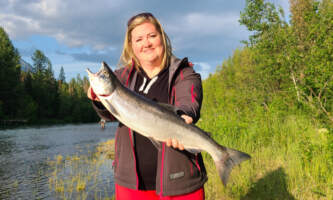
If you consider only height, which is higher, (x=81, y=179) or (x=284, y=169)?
(x=284, y=169)

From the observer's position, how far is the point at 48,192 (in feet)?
33.4

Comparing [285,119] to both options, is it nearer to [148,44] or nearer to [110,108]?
[148,44]

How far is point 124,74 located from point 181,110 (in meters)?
0.97

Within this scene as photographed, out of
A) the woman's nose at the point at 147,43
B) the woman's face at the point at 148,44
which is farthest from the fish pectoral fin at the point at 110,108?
the woman's nose at the point at 147,43

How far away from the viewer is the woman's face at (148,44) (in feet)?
9.82

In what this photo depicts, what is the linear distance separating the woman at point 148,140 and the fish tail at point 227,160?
0.88 ft

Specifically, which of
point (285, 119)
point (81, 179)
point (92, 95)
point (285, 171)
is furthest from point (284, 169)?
point (81, 179)

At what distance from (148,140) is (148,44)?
3.92ft

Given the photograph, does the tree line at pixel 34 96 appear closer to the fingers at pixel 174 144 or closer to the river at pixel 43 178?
the river at pixel 43 178

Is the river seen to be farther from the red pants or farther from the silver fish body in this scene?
the silver fish body

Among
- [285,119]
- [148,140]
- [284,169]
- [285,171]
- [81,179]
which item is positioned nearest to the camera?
[148,140]

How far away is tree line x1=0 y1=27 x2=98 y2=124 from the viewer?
58.1 meters

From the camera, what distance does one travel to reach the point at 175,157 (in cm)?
263

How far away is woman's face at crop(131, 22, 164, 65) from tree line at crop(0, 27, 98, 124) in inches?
2121
